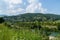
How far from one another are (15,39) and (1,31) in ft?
2.18

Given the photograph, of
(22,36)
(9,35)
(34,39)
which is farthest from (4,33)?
(34,39)

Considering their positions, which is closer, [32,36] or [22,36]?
[22,36]

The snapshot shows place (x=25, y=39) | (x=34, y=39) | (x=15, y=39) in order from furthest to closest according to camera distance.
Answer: (x=34, y=39), (x=25, y=39), (x=15, y=39)

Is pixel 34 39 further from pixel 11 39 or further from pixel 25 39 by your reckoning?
pixel 11 39

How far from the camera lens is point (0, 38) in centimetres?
800

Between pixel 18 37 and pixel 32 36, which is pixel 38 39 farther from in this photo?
pixel 18 37

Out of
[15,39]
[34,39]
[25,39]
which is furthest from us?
[34,39]

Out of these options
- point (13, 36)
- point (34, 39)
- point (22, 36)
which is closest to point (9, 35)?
point (13, 36)

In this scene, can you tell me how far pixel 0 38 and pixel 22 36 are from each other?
4.98ft

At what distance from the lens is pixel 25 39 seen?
918 centimetres

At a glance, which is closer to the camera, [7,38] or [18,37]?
[7,38]

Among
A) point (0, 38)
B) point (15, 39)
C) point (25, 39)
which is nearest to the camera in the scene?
point (0, 38)

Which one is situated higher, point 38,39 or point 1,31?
point 1,31

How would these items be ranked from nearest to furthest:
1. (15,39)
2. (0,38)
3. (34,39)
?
(0,38), (15,39), (34,39)
